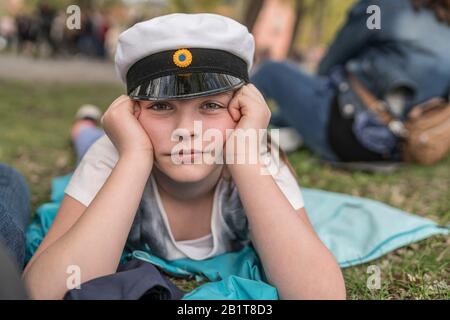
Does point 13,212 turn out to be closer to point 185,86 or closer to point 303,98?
point 185,86

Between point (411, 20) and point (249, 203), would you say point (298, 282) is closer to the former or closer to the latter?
point (249, 203)

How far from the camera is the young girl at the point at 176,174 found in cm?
156

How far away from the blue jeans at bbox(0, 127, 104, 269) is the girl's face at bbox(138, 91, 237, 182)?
57cm

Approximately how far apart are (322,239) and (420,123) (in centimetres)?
183

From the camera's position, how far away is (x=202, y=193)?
2020 millimetres

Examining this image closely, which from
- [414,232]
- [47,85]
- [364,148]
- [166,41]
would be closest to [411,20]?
[364,148]

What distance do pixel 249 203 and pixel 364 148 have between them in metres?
2.49

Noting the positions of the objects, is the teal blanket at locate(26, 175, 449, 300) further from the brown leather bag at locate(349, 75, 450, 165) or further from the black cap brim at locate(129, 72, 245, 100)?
the brown leather bag at locate(349, 75, 450, 165)

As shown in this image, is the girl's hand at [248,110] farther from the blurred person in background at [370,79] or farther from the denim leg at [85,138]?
the blurred person in background at [370,79]

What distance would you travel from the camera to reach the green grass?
2.03 m

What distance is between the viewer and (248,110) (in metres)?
1.77

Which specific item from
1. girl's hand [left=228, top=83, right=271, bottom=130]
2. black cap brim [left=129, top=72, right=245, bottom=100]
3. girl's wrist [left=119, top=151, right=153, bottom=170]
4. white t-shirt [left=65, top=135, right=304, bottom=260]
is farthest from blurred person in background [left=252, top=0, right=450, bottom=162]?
girl's wrist [left=119, top=151, right=153, bottom=170]

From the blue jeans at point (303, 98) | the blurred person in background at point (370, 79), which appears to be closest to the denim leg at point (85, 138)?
the blue jeans at point (303, 98)

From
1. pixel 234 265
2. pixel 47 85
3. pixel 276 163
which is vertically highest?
pixel 47 85
